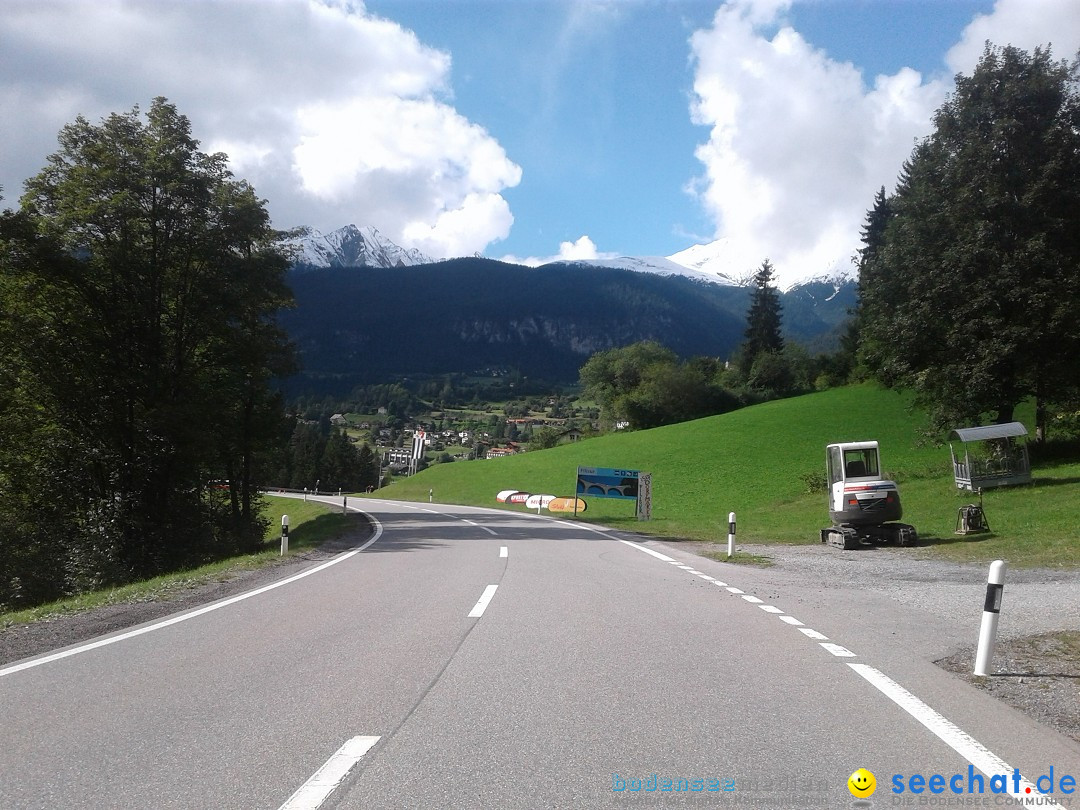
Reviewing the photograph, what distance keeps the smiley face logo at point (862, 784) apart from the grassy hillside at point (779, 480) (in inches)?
556

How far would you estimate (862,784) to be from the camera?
4.16 m

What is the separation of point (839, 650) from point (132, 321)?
80.4 ft

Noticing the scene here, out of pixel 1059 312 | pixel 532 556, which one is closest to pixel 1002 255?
pixel 1059 312

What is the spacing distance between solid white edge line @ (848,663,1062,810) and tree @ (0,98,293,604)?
20.2 metres

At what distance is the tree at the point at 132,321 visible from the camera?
75.9 ft

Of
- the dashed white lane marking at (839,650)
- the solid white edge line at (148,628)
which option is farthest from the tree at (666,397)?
the dashed white lane marking at (839,650)

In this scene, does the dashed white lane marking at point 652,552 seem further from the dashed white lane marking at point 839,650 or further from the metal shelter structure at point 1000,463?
the metal shelter structure at point 1000,463

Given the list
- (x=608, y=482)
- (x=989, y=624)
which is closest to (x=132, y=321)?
(x=608, y=482)

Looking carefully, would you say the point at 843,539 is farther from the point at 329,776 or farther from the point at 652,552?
the point at 329,776

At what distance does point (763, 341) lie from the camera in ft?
320

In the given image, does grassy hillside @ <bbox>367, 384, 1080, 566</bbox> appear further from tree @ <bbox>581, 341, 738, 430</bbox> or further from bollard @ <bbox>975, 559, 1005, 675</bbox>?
tree @ <bbox>581, 341, 738, 430</bbox>

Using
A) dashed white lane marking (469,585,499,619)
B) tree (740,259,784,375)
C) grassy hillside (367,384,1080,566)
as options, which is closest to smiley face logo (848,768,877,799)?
dashed white lane marking (469,585,499,619)

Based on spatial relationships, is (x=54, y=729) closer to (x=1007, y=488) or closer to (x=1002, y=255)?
(x=1007, y=488)

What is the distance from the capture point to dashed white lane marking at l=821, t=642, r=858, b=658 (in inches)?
287
